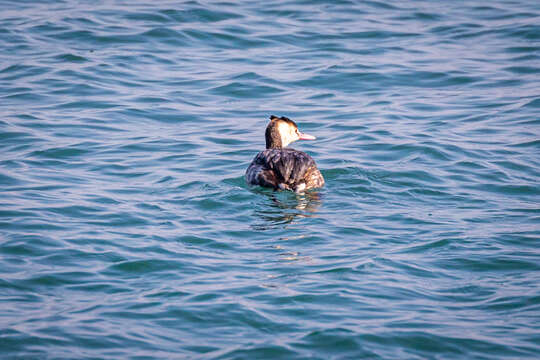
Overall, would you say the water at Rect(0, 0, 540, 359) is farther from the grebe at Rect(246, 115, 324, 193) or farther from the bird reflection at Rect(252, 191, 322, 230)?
the grebe at Rect(246, 115, 324, 193)

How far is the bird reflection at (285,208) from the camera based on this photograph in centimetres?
932

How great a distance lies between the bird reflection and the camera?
9320mm

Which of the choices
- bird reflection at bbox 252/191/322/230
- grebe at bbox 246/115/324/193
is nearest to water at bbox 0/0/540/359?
bird reflection at bbox 252/191/322/230

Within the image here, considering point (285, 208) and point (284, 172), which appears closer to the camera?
point (285, 208)

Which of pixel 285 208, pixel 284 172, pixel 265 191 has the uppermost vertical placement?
pixel 284 172

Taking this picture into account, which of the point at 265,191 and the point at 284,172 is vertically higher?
the point at 284,172

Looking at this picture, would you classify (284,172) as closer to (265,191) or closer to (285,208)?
(265,191)

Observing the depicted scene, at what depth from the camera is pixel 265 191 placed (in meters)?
10.5

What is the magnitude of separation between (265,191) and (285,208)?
68cm

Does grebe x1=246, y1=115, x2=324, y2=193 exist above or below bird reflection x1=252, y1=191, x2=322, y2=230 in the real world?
above

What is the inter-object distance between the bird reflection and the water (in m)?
0.04

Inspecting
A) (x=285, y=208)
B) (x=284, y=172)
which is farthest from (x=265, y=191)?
(x=285, y=208)

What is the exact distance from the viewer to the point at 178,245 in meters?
8.48

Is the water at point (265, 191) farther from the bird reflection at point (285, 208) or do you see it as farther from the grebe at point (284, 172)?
the grebe at point (284, 172)
